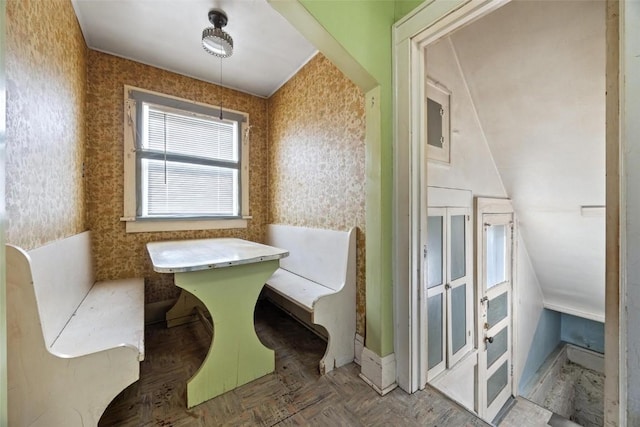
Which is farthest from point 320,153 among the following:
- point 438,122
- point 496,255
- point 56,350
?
point 496,255

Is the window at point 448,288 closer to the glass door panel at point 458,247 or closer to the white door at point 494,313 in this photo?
the glass door panel at point 458,247

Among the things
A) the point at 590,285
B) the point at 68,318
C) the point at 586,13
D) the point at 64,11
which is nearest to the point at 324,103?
the point at 586,13

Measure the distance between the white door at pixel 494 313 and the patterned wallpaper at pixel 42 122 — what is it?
9.92 feet

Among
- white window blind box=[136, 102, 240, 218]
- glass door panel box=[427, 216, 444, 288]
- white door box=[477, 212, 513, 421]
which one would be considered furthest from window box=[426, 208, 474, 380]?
white window blind box=[136, 102, 240, 218]

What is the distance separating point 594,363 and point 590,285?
5.54 ft

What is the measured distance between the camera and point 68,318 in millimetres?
1376

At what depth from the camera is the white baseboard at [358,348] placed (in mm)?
1702

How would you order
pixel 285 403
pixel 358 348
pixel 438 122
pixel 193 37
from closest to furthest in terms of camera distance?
1. pixel 285 403
2. pixel 358 348
3. pixel 438 122
4. pixel 193 37

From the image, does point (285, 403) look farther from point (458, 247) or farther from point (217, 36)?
point (217, 36)

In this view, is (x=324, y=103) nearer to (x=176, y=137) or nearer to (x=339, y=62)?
(x=339, y=62)

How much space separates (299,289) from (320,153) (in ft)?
3.86

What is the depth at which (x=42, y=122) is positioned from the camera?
1281 mm

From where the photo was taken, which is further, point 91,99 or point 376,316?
point 91,99

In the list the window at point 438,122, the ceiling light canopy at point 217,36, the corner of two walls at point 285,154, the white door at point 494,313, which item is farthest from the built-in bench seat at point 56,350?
the white door at point 494,313
